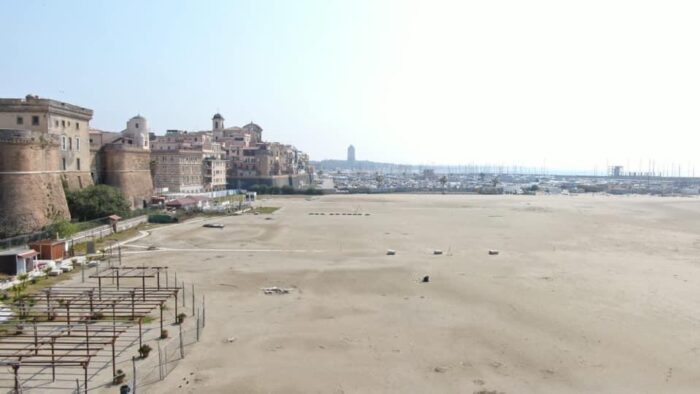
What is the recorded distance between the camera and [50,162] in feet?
124

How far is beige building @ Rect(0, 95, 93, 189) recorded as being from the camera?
1574 inches

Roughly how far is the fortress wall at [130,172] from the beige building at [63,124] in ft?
13.5

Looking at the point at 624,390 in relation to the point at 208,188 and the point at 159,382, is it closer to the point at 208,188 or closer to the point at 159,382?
the point at 159,382

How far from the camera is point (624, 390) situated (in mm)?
14250

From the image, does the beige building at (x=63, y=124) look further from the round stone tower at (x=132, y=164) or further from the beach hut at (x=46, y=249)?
the beach hut at (x=46, y=249)

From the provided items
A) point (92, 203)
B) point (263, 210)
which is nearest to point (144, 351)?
point (92, 203)

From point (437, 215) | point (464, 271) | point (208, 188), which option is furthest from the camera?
point (208, 188)

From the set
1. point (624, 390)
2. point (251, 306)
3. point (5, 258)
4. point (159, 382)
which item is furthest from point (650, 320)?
point (5, 258)

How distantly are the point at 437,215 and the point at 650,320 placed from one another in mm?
42835

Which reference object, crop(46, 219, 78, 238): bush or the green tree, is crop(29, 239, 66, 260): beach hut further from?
the green tree

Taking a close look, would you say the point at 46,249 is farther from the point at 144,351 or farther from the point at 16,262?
the point at 144,351

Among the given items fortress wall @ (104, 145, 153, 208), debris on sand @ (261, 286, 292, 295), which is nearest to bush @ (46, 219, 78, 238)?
debris on sand @ (261, 286, 292, 295)

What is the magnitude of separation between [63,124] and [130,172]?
1105cm

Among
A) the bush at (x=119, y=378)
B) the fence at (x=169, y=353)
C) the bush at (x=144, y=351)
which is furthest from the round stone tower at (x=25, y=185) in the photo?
the bush at (x=119, y=378)
